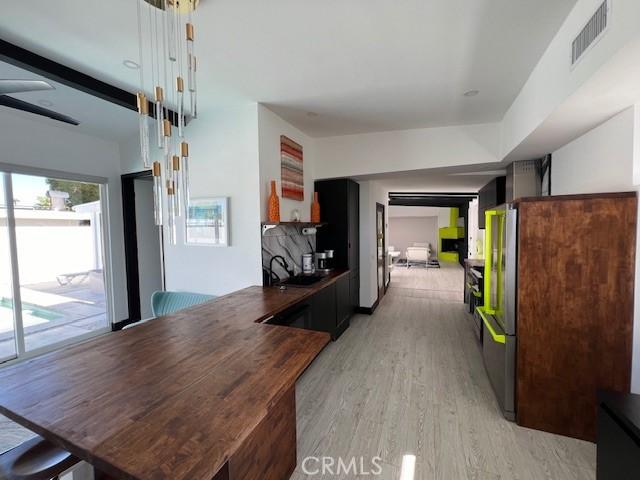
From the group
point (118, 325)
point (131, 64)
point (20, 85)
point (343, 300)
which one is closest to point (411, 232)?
point (343, 300)

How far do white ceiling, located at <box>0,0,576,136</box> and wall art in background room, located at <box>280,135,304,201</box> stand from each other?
22.7 inches

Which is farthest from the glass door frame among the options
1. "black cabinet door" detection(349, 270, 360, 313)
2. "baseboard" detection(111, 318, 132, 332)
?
"black cabinet door" detection(349, 270, 360, 313)

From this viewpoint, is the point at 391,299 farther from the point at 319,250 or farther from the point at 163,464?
the point at 163,464

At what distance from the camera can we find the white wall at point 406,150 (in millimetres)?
3249

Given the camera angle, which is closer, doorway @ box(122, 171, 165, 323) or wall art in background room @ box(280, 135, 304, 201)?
wall art in background room @ box(280, 135, 304, 201)

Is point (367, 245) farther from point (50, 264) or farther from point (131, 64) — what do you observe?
point (50, 264)

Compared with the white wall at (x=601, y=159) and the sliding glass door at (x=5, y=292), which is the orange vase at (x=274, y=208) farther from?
the sliding glass door at (x=5, y=292)

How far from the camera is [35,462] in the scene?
3.55 ft

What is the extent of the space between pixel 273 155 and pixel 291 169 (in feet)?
1.28

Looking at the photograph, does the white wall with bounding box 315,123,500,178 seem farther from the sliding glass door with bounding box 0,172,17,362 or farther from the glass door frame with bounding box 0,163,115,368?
the sliding glass door with bounding box 0,172,17,362

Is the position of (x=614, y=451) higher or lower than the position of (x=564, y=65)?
lower

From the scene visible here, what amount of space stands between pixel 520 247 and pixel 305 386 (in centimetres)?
220

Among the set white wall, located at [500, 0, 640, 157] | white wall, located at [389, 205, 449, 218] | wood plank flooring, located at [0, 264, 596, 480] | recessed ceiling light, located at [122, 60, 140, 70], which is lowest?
wood plank flooring, located at [0, 264, 596, 480]

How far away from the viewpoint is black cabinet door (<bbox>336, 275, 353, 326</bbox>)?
3.68 metres
